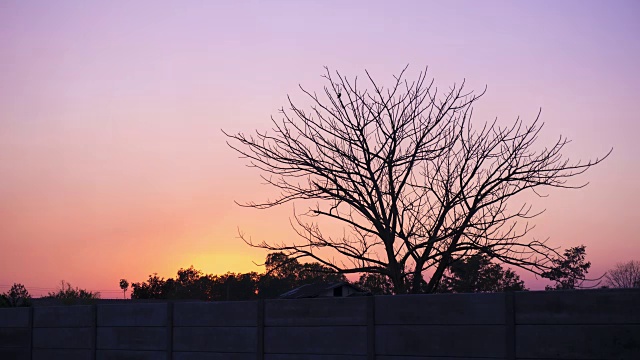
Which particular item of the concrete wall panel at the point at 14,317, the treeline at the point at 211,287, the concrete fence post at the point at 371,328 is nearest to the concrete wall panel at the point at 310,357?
the concrete fence post at the point at 371,328

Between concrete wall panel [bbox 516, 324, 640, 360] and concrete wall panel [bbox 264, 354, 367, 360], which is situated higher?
concrete wall panel [bbox 516, 324, 640, 360]

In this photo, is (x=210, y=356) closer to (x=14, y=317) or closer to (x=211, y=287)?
(x=14, y=317)

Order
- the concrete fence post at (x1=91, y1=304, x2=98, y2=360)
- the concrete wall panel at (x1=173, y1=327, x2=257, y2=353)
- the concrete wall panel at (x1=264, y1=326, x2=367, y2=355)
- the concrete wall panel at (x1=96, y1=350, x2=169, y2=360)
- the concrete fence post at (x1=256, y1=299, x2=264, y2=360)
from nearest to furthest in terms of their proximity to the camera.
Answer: the concrete wall panel at (x1=264, y1=326, x2=367, y2=355) < the concrete fence post at (x1=256, y1=299, x2=264, y2=360) < the concrete wall panel at (x1=173, y1=327, x2=257, y2=353) < the concrete wall panel at (x1=96, y1=350, x2=169, y2=360) < the concrete fence post at (x1=91, y1=304, x2=98, y2=360)

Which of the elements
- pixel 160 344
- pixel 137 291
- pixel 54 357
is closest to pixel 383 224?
pixel 160 344

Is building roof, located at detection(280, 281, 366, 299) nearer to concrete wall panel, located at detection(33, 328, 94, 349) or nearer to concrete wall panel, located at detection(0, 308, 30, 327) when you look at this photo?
concrete wall panel, located at detection(0, 308, 30, 327)

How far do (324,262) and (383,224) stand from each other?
1.20m

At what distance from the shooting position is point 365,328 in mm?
10508

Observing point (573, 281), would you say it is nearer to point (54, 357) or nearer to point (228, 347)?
point (228, 347)

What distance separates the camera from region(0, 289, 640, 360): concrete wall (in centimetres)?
824

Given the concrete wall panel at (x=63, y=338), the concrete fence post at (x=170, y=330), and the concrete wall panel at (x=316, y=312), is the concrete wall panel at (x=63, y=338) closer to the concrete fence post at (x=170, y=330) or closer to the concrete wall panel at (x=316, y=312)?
the concrete fence post at (x=170, y=330)

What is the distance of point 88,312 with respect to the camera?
15.4 m

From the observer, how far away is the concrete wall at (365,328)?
824 cm

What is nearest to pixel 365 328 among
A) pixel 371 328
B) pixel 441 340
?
pixel 371 328

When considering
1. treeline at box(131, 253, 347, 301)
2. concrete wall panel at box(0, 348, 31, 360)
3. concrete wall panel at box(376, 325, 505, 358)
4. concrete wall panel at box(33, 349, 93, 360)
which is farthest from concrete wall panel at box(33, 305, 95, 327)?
treeline at box(131, 253, 347, 301)
